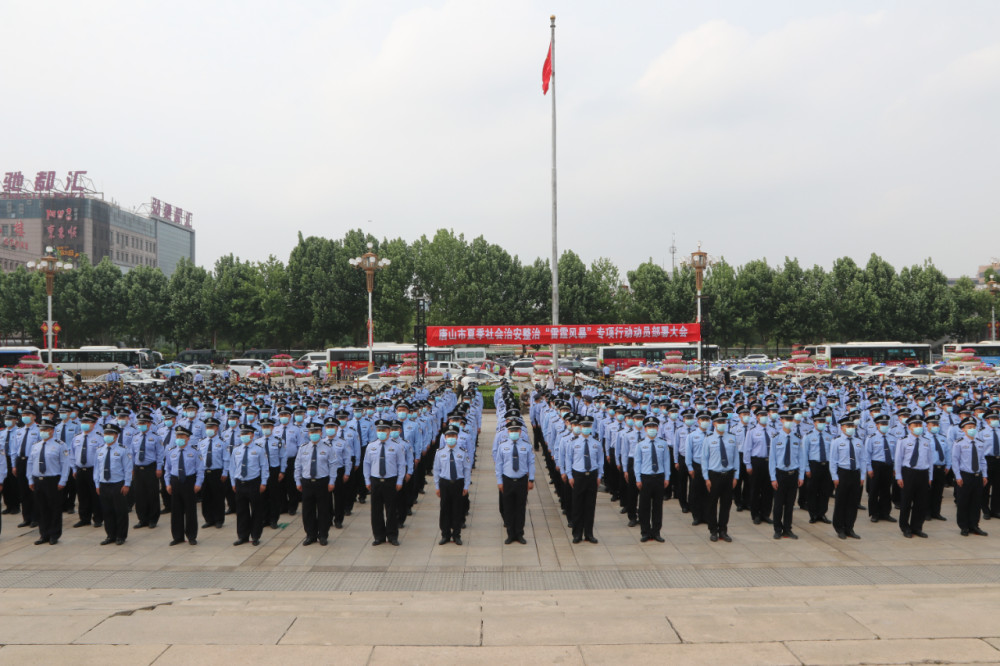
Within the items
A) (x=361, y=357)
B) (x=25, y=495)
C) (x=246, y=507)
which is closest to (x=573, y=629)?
(x=246, y=507)

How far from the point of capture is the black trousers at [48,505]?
9.73 m

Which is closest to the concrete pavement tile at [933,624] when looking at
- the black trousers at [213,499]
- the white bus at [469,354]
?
the black trousers at [213,499]

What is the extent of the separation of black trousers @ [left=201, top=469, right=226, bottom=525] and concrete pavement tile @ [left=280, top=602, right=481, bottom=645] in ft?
16.5

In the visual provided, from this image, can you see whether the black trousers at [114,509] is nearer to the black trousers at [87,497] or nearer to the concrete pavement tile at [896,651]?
the black trousers at [87,497]

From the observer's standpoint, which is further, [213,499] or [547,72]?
[547,72]

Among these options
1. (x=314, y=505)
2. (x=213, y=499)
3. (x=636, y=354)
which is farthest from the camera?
(x=636, y=354)

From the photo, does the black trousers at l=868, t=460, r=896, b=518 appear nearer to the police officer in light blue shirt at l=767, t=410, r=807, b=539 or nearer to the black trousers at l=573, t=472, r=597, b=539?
the police officer in light blue shirt at l=767, t=410, r=807, b=539

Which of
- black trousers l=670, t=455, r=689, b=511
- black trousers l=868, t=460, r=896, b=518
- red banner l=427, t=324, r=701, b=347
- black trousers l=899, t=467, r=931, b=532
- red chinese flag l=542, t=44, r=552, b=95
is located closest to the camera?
black trousers l=899, t=467, r=931, b=532

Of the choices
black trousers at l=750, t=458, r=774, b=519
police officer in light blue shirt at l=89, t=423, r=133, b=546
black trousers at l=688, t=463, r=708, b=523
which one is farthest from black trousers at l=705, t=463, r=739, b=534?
police officer in light blue shirt at l=89, t=423, r=133, b=546

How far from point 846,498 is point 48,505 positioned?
37.0 feet

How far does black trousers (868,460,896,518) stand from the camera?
1077 cm

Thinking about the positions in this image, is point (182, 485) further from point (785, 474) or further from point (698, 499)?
point (785, 474)

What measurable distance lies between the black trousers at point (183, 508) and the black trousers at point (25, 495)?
9.85 ft

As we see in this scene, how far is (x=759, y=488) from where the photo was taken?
424 inches
